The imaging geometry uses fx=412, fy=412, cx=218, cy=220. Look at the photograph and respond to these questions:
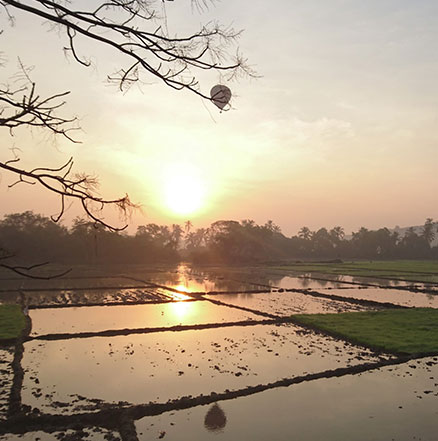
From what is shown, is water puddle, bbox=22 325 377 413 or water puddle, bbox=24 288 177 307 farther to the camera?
water puddle, bbox=24 288 177 307

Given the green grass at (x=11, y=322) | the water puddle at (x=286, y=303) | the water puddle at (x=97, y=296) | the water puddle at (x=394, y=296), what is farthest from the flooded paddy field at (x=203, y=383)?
the water puddle at (x=394, y=296)

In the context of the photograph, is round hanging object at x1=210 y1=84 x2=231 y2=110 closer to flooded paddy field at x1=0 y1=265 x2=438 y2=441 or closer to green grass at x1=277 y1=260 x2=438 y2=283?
flooded paddy field at x1=0 y1=265 x2=438 y2=441

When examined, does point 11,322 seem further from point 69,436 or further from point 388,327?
point 388,327

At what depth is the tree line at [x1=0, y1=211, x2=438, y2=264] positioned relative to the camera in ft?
159

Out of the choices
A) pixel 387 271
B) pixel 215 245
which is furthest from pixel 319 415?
→ pixel 215 245

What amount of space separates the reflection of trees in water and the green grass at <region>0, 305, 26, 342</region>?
7.84 meters

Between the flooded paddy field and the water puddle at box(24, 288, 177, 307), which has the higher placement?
the water puddle at box(24, 288, 177, 307)

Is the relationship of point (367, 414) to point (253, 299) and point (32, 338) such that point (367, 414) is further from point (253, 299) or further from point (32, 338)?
point (253, 299)

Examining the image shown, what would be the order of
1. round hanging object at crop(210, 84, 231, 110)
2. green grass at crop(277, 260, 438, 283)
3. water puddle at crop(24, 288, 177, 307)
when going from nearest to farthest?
round hanging object at crop(210, 84, 231, 110)
water puddle at crop(24, 288, 177, 307)
green grass at crop(277, 260, 438, 283)

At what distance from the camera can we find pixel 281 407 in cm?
763

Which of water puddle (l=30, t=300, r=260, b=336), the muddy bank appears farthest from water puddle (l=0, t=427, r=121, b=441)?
water puddle (l=30, t=300, r=260, b=336)

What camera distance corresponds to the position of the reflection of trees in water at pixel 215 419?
6.82m

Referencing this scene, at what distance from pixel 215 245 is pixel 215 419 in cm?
5630

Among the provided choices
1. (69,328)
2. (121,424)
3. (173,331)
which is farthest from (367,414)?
(69,328)
